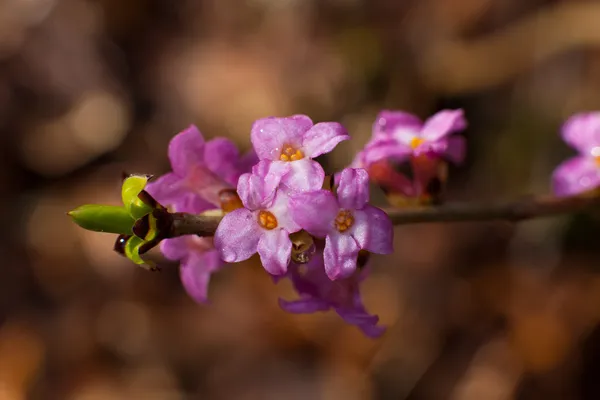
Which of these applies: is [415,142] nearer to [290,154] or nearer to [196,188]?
[290,154]

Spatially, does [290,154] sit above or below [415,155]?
above

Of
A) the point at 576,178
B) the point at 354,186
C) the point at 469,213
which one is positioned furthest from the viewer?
the point at 576,178

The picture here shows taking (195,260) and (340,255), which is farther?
(195,260)

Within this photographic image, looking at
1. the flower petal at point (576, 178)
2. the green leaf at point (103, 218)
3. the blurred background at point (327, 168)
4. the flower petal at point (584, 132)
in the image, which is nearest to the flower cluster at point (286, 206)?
the green leaf at point (103, 218)

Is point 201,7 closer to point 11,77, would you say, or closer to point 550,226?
point 11,77

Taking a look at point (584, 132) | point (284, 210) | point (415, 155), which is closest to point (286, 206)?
point (284, 210)

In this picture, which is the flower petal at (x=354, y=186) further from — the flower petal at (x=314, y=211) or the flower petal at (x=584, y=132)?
the flower petal at (x=584, y=132)
